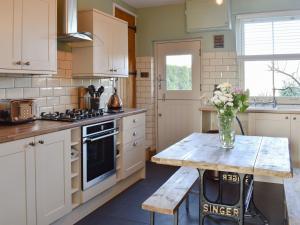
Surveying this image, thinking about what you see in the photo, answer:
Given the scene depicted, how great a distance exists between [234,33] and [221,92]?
9.09ft

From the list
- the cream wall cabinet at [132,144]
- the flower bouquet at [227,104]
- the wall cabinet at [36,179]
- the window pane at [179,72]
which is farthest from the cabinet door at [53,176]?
the window pane at [179,72]

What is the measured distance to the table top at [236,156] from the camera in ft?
6.87

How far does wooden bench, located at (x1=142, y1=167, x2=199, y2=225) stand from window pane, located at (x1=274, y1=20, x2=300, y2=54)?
9.01 feet

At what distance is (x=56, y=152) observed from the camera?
2678 millimetres

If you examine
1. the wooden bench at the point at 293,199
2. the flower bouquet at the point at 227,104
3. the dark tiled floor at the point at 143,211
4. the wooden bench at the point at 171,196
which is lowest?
the dark tiled floor at the point at 143,211

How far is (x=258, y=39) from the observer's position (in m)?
4.93

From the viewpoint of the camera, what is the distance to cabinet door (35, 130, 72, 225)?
2.50 metres

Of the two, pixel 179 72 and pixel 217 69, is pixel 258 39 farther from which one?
pixel 179 72

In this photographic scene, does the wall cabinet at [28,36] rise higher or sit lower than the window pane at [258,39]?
lower

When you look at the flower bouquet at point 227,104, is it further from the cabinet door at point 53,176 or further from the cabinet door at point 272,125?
the cabinet door at point 272,125

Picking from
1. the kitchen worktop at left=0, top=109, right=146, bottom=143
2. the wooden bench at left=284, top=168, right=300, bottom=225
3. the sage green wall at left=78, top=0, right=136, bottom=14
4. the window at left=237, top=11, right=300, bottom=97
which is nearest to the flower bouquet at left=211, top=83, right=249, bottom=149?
the wooden bench at left=284, top=168, right=300, bottom=225

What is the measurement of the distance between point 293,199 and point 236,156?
0.70 metres

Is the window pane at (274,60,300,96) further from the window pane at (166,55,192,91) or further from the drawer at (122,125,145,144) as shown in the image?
the drawer at (122,125,145,144)

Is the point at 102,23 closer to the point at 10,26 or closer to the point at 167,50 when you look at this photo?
the point at 10,26
